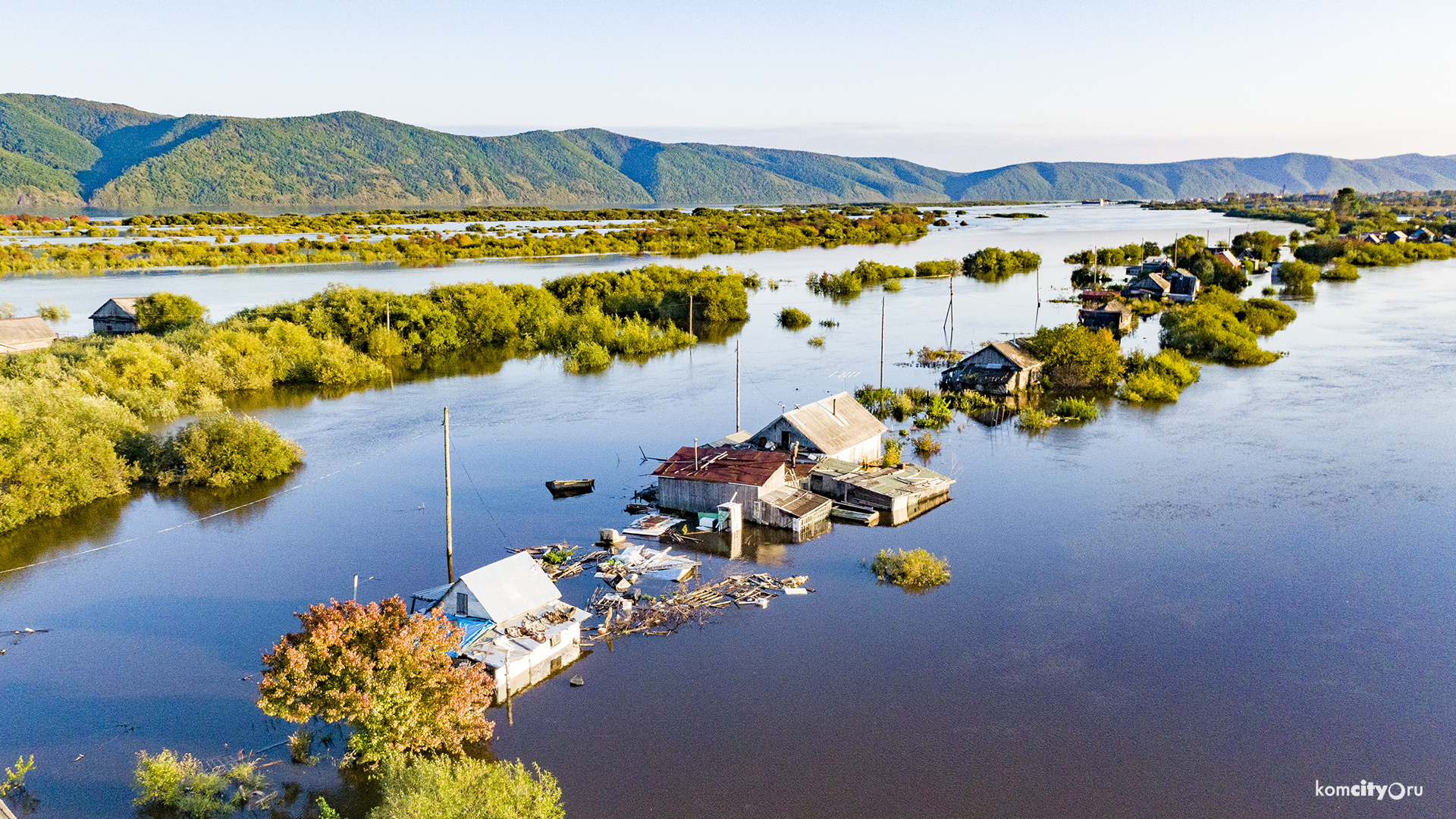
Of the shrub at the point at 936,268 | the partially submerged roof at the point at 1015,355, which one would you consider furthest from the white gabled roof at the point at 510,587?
the shrub at the point at 936,268

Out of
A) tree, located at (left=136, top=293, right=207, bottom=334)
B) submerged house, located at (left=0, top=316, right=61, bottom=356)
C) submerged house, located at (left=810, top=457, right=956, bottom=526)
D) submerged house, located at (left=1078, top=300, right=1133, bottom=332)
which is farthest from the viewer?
submerged house, located at (left=1078, top=300, right=1133, bottom=332)

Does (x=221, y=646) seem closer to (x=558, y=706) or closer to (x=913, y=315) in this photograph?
(x=558, y=706)

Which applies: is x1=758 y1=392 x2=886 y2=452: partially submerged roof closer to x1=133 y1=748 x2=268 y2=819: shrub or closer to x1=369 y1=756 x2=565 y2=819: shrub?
x1=369 y1=756 x2=565 y2=819: shrub

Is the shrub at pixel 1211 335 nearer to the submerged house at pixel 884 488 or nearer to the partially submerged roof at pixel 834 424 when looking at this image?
the partially submerged roof at pixel 834 424

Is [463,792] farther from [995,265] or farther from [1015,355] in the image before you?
[995,265]

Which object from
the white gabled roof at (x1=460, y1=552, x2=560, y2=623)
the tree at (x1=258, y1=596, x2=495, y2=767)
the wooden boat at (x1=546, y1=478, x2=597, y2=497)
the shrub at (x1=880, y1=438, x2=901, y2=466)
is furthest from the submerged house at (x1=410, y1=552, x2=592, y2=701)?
the shrub at (x1=880, y1=438, x2=901, y2=466)
